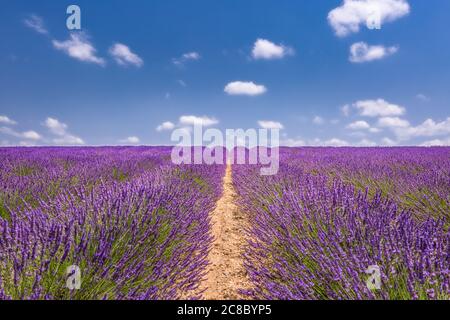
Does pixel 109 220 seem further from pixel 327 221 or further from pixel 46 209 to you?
pixel 327 221

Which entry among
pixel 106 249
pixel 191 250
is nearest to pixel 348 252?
pixel 191 250

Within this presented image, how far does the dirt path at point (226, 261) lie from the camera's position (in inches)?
66.8

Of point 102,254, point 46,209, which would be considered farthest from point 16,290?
point 46,209

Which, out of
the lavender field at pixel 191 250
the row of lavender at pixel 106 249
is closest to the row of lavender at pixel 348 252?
the lavender field at pixel 191 250

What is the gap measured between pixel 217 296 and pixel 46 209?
131 cm

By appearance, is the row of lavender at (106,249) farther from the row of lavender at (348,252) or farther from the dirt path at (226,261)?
the row of lavender at (348,252)

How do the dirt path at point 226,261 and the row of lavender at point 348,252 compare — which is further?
the dirt path at point 226,261

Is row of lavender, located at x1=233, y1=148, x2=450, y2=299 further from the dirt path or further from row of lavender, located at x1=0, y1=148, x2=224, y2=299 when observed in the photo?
row of lavender, located at x1=0, y1=148, x2=224, y2=299

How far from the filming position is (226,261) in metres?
2.16

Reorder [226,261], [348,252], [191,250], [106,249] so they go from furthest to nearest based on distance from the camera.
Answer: [226,261]
[191,250]
[348,252]
[106,249]

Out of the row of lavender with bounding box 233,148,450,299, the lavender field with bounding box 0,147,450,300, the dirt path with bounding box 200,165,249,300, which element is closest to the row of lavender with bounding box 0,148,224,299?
the lavender field with bounding box 0,147,450,300

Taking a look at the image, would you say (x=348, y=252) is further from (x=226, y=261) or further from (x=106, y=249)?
(x=106, y=249)

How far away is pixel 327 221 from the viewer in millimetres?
1758

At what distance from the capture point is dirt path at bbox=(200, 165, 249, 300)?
5.57ft
